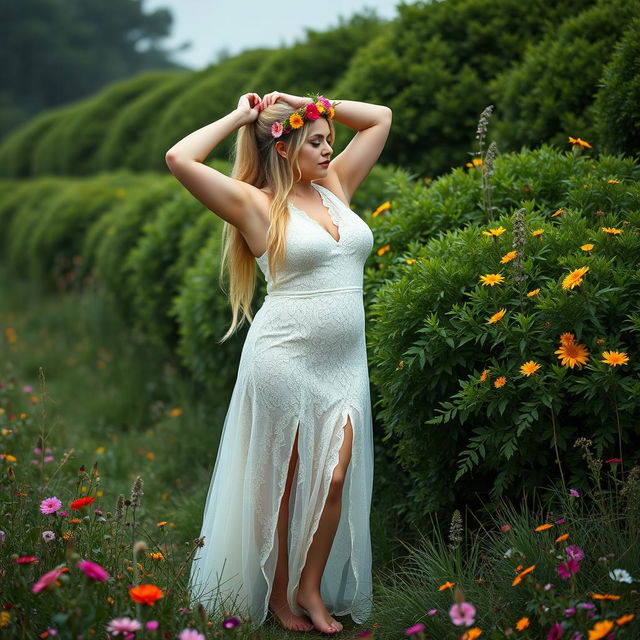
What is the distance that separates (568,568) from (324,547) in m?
1.16

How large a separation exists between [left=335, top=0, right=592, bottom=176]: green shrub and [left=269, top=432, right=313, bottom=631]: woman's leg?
3.52 metres

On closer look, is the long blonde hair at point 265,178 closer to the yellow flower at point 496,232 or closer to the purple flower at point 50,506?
the yellow flower at point 496,232

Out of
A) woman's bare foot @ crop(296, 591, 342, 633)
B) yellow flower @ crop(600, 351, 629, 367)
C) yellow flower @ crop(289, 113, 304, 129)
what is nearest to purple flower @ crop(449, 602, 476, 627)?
yellow flower @ crop(600, 351, 629, 367)

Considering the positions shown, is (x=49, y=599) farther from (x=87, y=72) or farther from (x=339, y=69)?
(x=87, y=72)

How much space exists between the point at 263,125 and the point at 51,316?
7.61 metres

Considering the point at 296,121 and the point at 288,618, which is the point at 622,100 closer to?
the point at 296,121

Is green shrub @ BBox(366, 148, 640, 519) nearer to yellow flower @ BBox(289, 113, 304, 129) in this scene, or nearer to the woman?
the woman

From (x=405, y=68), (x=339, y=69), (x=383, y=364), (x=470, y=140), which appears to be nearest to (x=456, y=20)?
(x=405, y=68)

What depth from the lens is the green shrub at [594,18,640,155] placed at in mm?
4578

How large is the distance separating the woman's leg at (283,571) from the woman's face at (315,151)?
112 centimetres

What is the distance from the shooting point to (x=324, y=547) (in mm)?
3539

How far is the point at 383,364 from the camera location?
366 cm

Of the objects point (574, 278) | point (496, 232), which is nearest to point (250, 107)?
point (496, 232)

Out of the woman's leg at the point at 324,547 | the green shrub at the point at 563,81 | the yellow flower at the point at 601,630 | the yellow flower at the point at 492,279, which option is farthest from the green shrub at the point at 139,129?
the yellow flower at the point at 601,630
